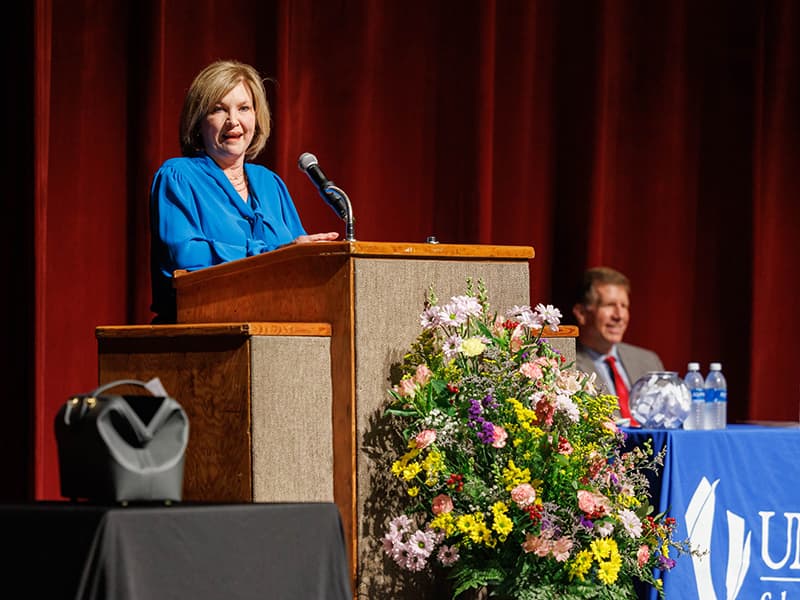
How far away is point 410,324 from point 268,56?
6.90 ft

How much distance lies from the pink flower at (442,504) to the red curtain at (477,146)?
1.80 meters

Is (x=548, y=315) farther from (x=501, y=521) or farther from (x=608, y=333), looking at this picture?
(x=608, y=333)

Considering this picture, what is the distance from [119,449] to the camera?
1810 mm

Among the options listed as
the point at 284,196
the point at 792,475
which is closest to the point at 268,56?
the point at 284,196

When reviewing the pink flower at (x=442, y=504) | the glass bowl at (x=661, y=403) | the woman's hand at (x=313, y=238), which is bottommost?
the pink flower at (x=442, y=504)

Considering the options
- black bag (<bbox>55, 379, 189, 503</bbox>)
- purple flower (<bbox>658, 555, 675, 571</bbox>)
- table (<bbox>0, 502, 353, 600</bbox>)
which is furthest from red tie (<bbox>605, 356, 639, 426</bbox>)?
black bag (<bbox>55, 379, 189, 503</bbox>)

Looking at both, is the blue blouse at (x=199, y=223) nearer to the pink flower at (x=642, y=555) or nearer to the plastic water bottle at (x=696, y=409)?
the pink flower at (x=642, y=555)

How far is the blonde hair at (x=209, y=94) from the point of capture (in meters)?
3.00

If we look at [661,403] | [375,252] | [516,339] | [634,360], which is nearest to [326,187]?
[375,252]

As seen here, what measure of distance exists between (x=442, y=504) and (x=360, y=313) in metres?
0.41

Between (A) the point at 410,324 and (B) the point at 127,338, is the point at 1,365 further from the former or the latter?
(A) the point at 410,324

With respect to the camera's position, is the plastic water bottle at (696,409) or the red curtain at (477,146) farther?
the red curtain at (477,146)

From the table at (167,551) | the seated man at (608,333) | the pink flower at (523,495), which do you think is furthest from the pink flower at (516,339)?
the seated man at (608,333)

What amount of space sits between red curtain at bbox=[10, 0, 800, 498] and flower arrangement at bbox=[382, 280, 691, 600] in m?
1.74
